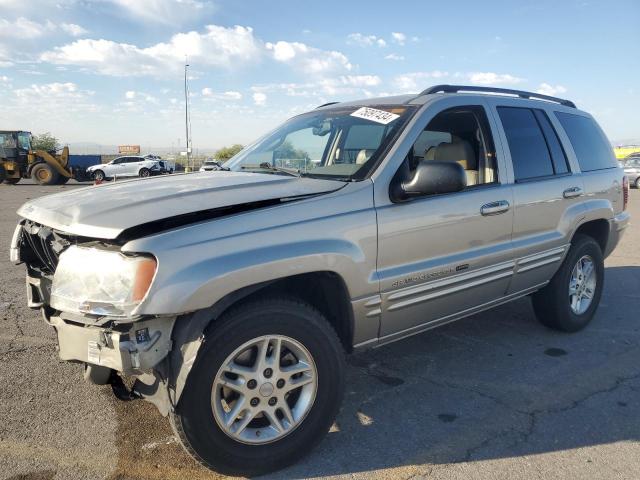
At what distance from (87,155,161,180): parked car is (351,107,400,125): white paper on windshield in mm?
30588

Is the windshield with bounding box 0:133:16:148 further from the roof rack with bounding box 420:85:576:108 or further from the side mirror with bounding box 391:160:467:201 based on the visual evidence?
the side mirror with bounding box 391:160:467:201

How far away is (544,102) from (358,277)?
2.74 metres

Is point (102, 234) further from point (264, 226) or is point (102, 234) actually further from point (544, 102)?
point (544, 102)

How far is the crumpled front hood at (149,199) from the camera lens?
2.38m

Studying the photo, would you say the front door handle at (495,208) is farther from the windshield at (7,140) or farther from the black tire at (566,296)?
the windshield at (7,140)

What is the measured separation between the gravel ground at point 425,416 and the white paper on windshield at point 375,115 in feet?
5.86

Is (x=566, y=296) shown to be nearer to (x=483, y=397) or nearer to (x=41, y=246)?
(x=483, y=397)

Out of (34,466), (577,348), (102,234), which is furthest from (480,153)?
(34,466)

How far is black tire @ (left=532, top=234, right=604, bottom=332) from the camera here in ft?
14.6

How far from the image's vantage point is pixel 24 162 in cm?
2580

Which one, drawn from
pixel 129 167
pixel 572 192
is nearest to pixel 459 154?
pixel 572 192

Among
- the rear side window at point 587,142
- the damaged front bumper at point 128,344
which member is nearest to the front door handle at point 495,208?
the rear side window at point 587,142

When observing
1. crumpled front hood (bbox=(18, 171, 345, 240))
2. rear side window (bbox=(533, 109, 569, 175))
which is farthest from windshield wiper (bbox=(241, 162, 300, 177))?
rear side window (bbox=(533, 109, 569, 175))

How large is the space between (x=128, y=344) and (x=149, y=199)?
766mm
